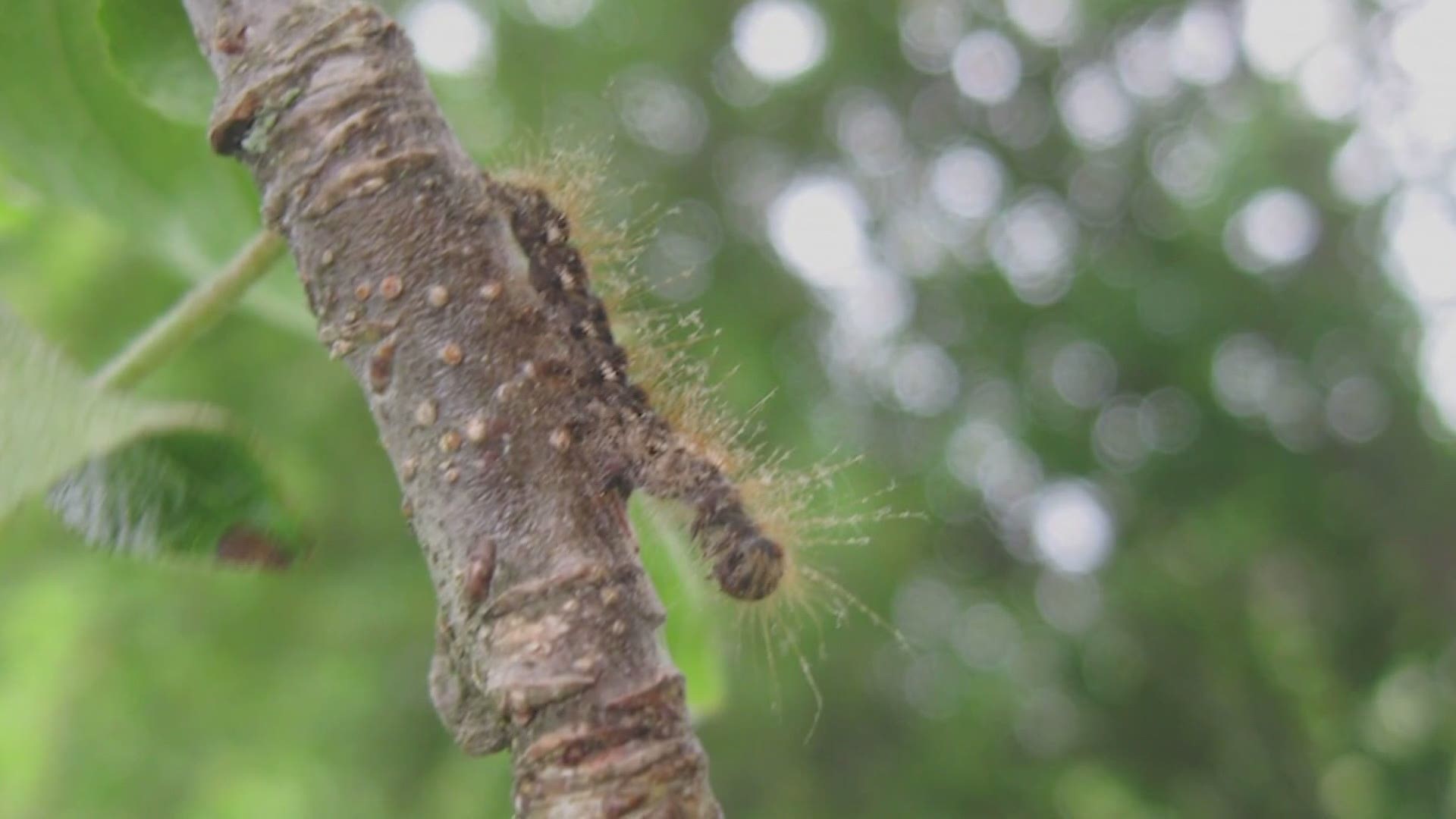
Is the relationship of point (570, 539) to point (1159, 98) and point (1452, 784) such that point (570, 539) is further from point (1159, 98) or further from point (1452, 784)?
point (1159, 98)

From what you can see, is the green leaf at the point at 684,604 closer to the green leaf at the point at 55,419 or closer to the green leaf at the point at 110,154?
the green leaf at the point at 55,419

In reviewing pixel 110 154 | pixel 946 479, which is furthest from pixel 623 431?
pixel 946 479

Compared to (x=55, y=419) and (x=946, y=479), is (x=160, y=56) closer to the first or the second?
(x=55, y=419)

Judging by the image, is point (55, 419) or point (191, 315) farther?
point (191, 315)

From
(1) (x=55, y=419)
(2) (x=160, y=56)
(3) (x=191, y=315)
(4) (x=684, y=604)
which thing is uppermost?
(2) (x=160, y=56)

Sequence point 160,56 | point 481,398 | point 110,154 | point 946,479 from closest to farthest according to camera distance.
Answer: point 481,398
point 160,56
point 110,154
point 946,479

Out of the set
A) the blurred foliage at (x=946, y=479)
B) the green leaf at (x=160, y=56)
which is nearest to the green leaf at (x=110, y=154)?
the green leaf at (x=160, y=56)
